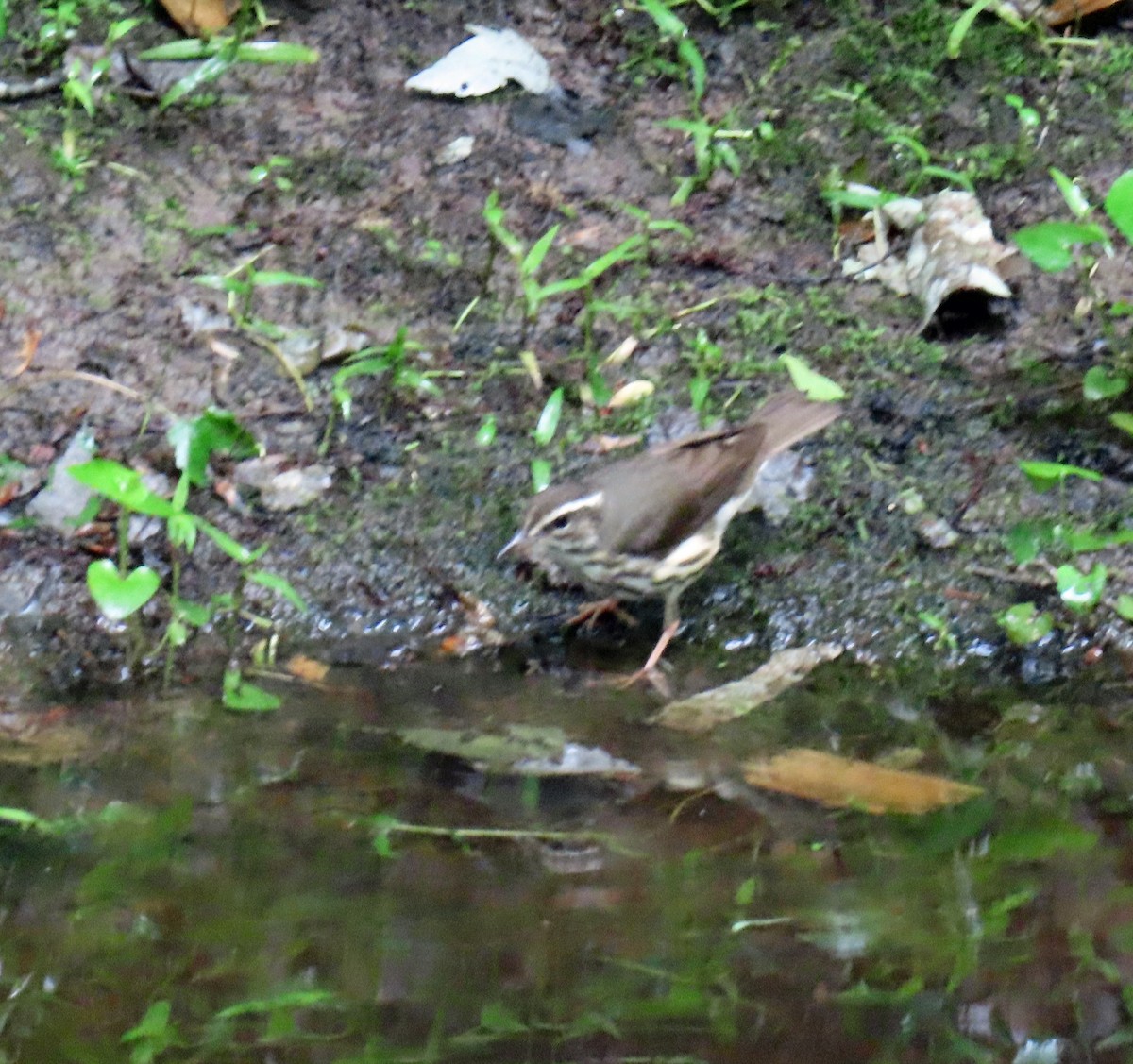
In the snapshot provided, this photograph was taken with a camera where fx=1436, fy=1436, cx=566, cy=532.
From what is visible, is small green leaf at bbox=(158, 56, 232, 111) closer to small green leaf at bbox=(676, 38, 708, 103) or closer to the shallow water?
small green leaf at bbox=(676, 38, 708, 103)

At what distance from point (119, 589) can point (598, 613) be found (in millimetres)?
1717

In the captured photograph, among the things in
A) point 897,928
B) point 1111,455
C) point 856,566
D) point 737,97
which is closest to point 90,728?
point 897,928

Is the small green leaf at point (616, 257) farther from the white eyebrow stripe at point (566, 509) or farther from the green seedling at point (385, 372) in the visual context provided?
the white eyebrow stripe at point (566, 509)

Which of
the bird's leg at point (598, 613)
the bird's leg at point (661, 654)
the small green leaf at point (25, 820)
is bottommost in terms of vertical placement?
the bird's leg at point (598, 613)

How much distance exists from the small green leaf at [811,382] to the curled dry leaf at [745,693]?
1158mm

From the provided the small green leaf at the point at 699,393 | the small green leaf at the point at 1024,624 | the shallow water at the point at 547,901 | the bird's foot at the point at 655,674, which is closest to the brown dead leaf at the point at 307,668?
the shallow water at the point at 547,901

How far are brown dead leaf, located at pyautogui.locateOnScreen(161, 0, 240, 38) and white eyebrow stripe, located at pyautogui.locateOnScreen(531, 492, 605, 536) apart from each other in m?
3.04

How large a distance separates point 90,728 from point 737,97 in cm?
432

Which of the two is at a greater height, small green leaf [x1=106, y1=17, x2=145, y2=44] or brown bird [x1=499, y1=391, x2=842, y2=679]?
small green leaf [x1=106, y1=17, x2=145, y2=44]

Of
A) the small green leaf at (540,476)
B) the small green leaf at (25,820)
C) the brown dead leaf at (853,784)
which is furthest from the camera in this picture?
the small green leaf at (540,476)

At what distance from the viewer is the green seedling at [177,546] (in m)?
3.99

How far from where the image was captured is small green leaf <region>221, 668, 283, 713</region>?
4.12 m

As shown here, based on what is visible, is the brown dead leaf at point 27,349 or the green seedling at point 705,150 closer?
the brown dead leaf at point 27,349

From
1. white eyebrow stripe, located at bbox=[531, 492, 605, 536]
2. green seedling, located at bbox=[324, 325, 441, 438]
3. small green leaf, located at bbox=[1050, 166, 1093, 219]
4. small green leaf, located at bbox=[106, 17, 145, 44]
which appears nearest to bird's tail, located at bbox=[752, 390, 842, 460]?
white eyebrow stripe, located at bbox=[531, 492, 605, 536]
